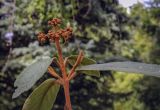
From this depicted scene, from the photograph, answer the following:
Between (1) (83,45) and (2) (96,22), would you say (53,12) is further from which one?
(2) (96,22)

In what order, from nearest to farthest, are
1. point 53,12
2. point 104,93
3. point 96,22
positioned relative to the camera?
1. point 53,12
2. point 96,22
3. point 104,93

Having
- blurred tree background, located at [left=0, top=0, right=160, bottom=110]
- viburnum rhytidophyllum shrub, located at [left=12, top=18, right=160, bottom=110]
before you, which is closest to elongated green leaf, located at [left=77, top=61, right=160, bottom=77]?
viburnum rhytidophyllum shrub, located at [left=12, top=18, right=160, bottom=110]

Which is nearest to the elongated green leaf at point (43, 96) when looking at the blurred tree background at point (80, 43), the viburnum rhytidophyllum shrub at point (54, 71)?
the viburnum rhytidophyllum shrub at point (54, 71)

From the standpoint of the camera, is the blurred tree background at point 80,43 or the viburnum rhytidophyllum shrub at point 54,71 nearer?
the viburnum rhytidophyllum shrub at point 54,71

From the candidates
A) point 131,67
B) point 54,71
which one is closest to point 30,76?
point 54,71

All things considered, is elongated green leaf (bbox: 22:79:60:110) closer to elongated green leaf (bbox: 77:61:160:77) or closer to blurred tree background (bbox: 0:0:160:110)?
elongated green leaf (bbox: 77:61:160:77)

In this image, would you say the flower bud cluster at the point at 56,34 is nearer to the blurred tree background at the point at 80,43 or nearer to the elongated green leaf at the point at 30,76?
the elongated green leaf at the point at 30,76

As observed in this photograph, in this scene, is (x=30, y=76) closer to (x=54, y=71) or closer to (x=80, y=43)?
(x=54, y=71)

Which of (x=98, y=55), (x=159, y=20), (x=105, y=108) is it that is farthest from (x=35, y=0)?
(x=159, y=20)
